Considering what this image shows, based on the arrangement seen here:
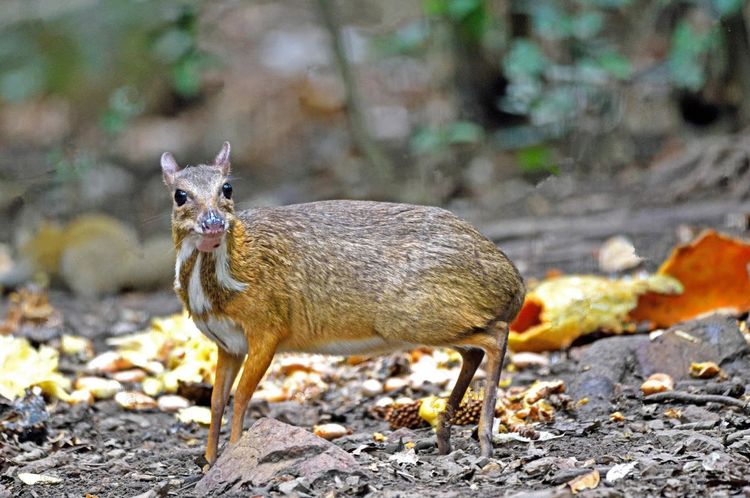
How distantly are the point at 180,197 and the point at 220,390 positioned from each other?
92 centimetres

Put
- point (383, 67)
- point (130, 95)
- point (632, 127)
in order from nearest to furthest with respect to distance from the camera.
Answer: point (632, 127) → point (130, 95) → point (383, 67)

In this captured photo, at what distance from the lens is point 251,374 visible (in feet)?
15.7

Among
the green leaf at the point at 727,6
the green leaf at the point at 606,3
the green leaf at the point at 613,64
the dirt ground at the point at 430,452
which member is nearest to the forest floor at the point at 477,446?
the dirt ground at the point at 430,452

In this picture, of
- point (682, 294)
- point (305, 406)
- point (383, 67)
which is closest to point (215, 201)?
point (305, 406)

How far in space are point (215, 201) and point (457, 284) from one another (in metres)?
1.08

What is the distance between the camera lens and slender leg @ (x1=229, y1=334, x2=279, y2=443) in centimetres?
479

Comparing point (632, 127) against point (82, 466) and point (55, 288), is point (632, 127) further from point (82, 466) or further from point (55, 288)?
point (82, 466)

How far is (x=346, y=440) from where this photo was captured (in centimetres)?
Answer: 506

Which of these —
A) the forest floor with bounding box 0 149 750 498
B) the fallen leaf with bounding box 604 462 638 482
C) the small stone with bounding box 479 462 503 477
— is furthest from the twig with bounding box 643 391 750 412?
the small stone with bounding box 479 462 503 477

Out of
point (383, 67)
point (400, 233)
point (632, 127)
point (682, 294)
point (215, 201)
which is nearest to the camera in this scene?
point (215, 201)

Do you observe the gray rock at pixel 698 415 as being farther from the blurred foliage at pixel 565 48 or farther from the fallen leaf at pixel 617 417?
the blurred foliage at pixel 565 48

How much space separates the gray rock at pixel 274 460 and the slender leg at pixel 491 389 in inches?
24.0

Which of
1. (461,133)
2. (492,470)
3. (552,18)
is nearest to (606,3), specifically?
(552,18)

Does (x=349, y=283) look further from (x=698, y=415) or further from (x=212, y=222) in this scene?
(x=698, y=415)
